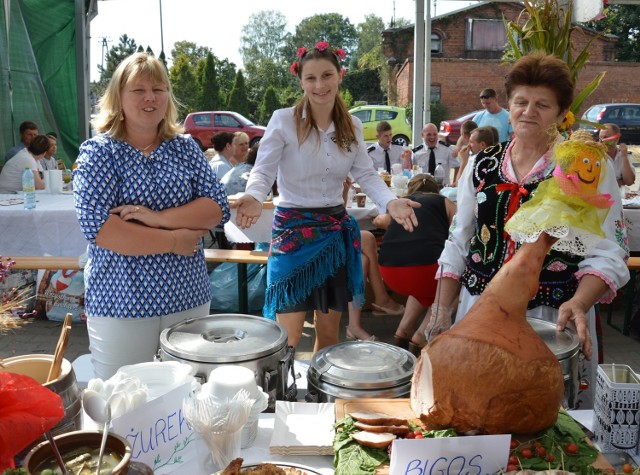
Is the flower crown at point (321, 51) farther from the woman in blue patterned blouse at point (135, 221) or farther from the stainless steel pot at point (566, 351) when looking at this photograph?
the stainless steel pot at point (566, 351)

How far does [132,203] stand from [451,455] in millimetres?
1335

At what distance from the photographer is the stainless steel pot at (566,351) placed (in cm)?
154

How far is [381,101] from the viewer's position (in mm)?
35375

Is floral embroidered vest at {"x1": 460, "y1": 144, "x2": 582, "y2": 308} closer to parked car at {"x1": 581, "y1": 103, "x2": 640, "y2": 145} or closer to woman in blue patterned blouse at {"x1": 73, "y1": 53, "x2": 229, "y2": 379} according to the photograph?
woman in blue patterned blouse at {"x1": 73, "y1": 53, "x2": 229, "y2": 379}

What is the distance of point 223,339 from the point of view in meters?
1.62

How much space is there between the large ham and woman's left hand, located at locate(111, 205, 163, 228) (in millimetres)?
1071

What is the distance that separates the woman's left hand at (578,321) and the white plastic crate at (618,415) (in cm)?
25

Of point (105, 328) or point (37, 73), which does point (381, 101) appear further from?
point (105, 328)

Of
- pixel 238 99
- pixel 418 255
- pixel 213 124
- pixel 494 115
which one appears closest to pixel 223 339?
pixel 418 255

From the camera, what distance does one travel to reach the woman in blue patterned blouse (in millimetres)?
1924

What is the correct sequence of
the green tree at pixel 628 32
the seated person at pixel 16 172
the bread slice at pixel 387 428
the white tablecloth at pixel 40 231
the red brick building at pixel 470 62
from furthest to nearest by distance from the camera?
1. the green tree at pixel 628 32
2. the red brick building at pixel 470 62
3. the seated person at pixel 16 172
4. the white tablecloth at pixel 40 231
5. the bread slice at pixel 387 428

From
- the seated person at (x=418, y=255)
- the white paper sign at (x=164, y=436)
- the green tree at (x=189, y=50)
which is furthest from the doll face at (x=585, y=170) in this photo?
the green tree at (x=189, y=50)

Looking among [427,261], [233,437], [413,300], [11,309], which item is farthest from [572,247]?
[413,300]

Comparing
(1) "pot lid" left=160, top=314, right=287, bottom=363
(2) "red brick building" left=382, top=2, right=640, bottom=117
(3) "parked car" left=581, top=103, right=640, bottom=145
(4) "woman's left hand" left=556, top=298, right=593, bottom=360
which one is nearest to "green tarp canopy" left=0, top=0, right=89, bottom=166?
(1) "pot lid" left=160, top=314, right=287, bottom=363
